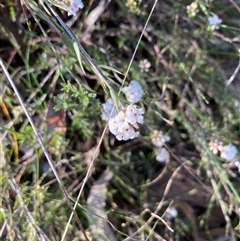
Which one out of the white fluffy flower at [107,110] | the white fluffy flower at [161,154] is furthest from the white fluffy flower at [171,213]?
the white fluffy flower at [107,110]

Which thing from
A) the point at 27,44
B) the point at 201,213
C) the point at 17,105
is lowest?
the point at 201,213

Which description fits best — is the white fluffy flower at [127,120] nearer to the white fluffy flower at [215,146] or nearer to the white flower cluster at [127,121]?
the white flower cluster at [127,121]

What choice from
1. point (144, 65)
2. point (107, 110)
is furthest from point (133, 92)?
point (144, 65)

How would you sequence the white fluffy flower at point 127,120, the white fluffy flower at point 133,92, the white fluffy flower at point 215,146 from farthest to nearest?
the white fluffy flower at point 215,146
the white fluffy flower at point 133,92
the white fluffy flower at point 127,120

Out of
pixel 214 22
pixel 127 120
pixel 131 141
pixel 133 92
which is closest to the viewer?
pixel 127 120

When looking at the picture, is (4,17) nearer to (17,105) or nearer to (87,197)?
(17,105)

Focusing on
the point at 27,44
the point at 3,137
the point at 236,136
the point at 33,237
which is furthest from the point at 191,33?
the point at 33,237

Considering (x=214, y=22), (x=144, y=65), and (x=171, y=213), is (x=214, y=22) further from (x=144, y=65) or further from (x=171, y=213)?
(x=171, y=213)
